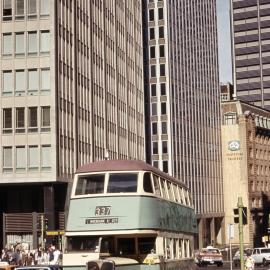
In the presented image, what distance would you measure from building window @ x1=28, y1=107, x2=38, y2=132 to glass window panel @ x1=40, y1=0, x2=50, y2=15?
943cm

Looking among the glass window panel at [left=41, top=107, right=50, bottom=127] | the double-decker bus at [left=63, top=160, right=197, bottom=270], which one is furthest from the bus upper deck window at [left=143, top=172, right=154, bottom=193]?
the glass window panel at [left=41, top=107, right=50, bottom=127]

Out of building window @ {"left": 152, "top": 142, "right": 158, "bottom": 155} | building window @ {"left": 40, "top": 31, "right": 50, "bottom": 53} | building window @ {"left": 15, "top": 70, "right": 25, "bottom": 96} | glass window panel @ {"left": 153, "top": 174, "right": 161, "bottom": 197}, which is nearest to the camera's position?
glass window panel @ {"left": 153, "top": 174, "right": 161, "bottom": 197}

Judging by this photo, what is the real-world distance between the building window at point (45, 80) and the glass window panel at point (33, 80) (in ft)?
1.97

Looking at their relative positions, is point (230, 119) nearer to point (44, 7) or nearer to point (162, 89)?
point (162, 89)

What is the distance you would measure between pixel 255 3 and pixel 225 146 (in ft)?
212

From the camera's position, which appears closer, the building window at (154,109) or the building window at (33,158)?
the building window at (33,158)

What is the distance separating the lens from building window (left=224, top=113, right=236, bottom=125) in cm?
13938

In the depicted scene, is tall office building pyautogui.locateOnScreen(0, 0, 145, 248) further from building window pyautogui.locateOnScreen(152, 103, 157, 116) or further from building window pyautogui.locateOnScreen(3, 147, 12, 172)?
building window pyautogui.locateOnScreen(152, 103, 157, 116)

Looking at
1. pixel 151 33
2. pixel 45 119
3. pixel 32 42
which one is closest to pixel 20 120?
pixel 45 119

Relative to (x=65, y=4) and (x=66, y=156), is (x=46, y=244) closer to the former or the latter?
(x=66, y=156)

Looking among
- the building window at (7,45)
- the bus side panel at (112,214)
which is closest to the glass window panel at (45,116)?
the building window at (7,45)

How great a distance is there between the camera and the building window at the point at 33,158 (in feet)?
222

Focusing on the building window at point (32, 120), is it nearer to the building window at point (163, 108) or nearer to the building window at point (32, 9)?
the building window at point (32, 9)

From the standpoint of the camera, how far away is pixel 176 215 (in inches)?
1178
